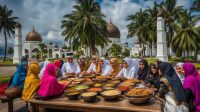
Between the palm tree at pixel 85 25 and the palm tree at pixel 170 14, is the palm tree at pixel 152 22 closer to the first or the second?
the palm tree at pixel 170 14

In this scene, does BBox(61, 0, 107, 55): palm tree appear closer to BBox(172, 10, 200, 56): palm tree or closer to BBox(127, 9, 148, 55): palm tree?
BBox(172, 10, 200, 56): palm tree

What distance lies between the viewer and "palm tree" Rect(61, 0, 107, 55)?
1182 inches

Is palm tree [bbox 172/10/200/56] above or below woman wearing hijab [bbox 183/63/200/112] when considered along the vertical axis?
above

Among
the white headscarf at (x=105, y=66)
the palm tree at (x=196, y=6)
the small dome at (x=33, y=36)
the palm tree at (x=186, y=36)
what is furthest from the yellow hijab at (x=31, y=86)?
the small dome at (x=33, y=36)

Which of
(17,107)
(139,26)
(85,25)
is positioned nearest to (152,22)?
(139,26)

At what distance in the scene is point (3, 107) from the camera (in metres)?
6.20

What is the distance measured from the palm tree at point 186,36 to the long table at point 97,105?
103 feet

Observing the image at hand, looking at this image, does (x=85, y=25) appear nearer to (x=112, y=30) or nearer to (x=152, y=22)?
(x=152, y=22)

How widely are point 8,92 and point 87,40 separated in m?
26.0

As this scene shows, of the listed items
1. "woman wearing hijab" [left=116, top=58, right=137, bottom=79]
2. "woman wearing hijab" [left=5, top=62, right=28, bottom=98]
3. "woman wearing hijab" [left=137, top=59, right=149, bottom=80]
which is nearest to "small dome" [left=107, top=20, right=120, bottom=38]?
"woman wearing hijab" [left=116, top=58, right=137, bottom=79]

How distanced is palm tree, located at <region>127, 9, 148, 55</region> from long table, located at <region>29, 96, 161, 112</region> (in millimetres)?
40712

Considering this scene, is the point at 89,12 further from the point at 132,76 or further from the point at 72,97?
the point at 72,97

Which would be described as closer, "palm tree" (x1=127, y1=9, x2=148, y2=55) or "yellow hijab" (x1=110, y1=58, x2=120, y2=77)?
"yellow hijab" (x1=110, y1=58, x2=120, y2=77)

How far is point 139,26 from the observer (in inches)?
1774
